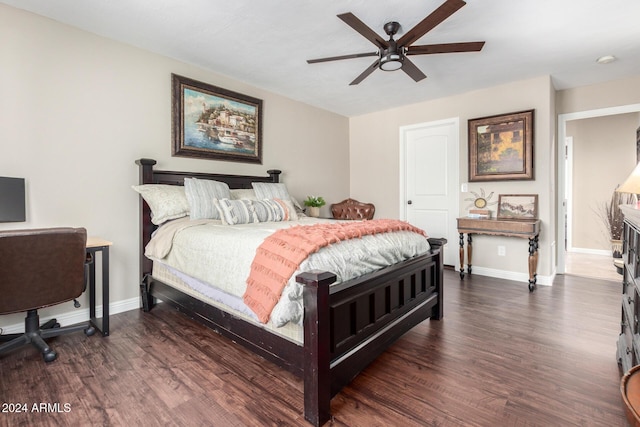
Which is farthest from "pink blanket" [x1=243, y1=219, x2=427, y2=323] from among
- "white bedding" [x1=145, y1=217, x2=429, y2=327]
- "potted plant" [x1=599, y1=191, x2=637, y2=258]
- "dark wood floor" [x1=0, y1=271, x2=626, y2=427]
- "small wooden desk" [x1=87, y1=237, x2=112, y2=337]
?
"potted plant" [x1=599, y1=191, x2=637, y2=258]

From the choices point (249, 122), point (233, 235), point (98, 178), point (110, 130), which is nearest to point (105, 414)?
point (233, 235)

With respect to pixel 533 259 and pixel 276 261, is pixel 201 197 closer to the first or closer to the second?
pixel 276 261

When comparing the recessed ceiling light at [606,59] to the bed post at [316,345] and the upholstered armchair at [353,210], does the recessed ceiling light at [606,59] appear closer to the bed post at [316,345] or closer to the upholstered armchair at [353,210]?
the upholstered armchair at [353,210]

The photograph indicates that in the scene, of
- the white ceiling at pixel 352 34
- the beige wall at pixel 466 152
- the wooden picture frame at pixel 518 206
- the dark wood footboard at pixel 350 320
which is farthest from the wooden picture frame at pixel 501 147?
the dark wood footboard at pixel 350 320

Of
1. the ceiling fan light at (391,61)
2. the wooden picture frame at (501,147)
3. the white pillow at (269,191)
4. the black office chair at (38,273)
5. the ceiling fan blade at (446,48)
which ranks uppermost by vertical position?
the ceiling fan blade at (446,48)

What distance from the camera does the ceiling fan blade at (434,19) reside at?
195 cm

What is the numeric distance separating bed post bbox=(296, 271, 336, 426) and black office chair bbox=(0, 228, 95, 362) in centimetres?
156

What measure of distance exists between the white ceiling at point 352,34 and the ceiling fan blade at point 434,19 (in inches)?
9.0

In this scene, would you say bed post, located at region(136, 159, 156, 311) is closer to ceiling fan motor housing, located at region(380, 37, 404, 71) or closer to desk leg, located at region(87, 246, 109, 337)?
desk leg, located at region(87, 246, 109, 337)

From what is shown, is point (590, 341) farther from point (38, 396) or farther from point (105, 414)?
point (38, 396)

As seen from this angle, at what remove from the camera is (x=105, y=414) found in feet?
5.05

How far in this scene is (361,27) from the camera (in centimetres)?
222

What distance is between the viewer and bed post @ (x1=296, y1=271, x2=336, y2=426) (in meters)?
1.46

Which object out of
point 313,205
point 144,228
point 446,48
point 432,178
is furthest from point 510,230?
point 144,228
